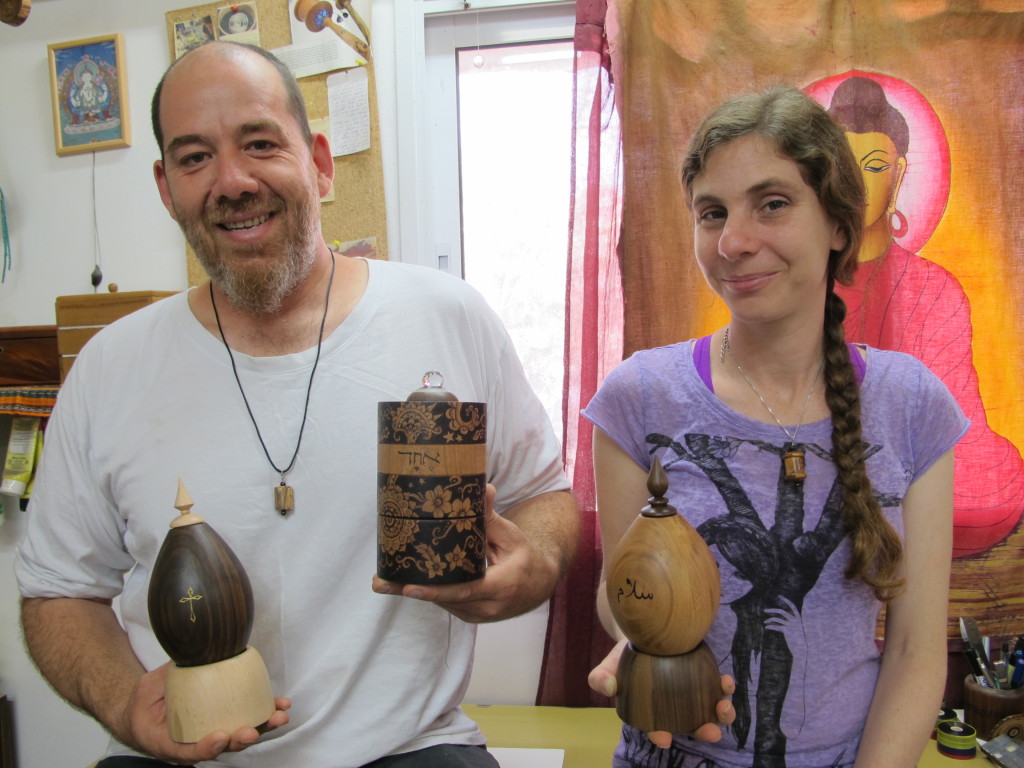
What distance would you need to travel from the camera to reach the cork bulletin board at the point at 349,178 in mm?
2385

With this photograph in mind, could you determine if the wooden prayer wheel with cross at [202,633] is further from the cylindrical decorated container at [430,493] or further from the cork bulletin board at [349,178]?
the cork bulletin board at [349,178]

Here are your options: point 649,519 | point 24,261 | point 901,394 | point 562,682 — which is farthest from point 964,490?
point 24,261

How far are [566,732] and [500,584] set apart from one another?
43.3 inches

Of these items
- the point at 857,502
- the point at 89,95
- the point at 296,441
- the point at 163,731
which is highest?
the point at 89,95

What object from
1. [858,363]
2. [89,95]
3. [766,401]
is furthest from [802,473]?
[89,95]

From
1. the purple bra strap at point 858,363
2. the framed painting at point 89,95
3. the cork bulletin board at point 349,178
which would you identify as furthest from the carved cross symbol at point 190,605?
the framed painting at point 89,95

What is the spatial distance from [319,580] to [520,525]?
39 cm

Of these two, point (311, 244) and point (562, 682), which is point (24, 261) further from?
point (562, 682)

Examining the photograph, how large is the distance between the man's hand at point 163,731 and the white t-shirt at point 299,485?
0.16 m

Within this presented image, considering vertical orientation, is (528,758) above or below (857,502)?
below

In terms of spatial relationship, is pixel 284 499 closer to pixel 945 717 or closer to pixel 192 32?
pixel 945 717

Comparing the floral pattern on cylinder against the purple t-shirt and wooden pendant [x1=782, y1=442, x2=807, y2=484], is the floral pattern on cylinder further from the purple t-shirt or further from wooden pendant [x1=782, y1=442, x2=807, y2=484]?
wooden pendant [x1=782, y1=442, x2=807, y2=484]

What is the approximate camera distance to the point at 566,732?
6.69 ft

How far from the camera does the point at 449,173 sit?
8.16ft
